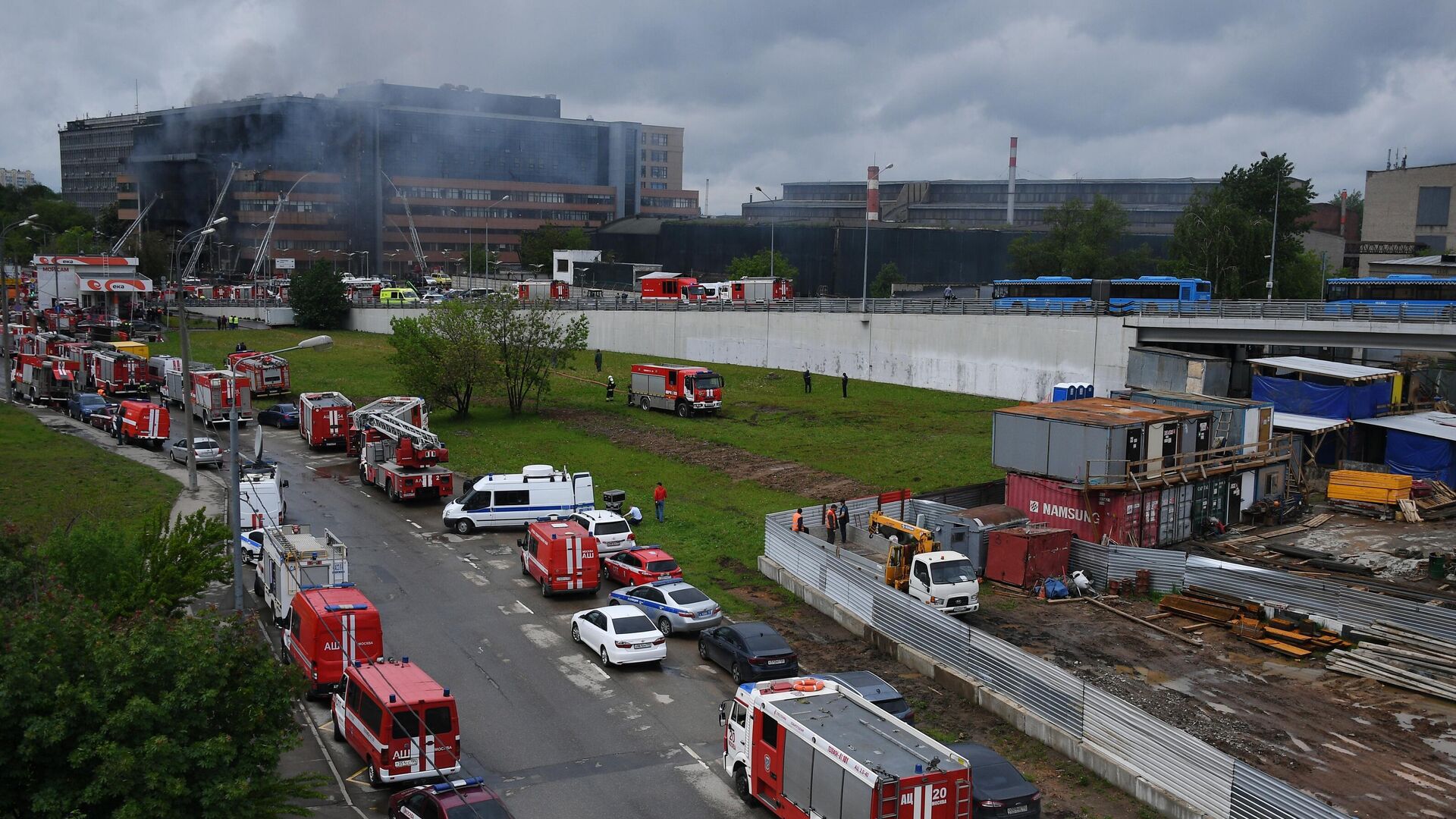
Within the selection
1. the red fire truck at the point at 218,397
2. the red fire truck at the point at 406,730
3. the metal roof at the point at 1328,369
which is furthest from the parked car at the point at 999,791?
the red fire truck at the point at 218,397

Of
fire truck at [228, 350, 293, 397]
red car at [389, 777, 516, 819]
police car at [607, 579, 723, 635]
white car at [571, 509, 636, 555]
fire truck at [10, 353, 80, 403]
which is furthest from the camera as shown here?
fire truck at [10, 353, 80, 403]

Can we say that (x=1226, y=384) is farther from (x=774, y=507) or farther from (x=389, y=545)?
(x=389, y=545)

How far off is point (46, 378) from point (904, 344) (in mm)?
46564

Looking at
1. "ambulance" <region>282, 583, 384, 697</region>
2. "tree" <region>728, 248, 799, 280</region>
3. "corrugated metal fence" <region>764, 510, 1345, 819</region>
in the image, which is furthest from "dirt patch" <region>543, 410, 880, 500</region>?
"tree" <region>728, 248, 799, 280</region>

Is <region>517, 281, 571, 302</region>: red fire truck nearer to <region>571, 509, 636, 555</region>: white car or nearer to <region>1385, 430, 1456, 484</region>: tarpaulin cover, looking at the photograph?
<region>571, 509, 636, 555</region>: white car

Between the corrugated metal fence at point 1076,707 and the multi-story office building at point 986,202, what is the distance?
351 ft

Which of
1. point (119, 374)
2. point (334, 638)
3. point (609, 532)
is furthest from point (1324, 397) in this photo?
point (119, 374)

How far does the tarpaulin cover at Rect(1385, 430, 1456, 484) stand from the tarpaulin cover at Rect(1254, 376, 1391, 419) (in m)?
1.83

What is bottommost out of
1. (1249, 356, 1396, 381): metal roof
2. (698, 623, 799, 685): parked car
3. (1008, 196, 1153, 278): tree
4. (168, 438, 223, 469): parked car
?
(698, 623, 799, 685): parked car

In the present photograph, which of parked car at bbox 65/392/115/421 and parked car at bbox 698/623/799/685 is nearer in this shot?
parked car at bbox 698/623/799/685

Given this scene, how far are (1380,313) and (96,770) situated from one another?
4875 cm

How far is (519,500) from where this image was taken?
3503 centimetres

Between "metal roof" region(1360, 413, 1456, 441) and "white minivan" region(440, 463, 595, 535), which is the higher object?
"metal roof" region(1360, 413, 1456, 441)

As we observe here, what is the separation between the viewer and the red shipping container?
94.1 ft
